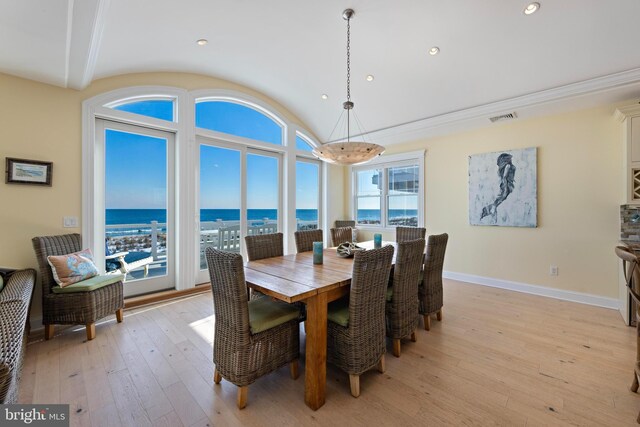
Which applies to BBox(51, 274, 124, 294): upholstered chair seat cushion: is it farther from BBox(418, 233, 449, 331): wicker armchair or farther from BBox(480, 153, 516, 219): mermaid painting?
BBox(480, 153, 516, 219): mermaid painting

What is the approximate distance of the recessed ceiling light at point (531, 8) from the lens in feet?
8.50

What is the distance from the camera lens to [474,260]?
4.56 m

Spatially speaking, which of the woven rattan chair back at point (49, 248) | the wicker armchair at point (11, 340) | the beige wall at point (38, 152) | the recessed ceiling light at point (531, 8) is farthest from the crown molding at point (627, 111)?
the woven rattan chair back at point (49, 248)

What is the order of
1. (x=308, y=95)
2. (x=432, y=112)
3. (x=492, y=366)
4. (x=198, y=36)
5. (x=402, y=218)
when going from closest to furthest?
(x=492, y=366), (x=198, y=36), (x=432, y=112), (x=308, y=95), (x=402, y=218)

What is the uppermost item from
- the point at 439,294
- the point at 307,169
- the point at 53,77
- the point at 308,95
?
the point at 308,95

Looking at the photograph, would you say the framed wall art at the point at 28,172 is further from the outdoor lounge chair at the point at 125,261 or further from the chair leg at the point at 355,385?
the chair leg at the point at 355,385

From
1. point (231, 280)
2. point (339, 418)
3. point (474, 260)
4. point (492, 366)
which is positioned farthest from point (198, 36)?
point (474, 260)

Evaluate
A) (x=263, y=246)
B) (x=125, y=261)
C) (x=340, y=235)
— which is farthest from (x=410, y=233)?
(x=125, y=261)

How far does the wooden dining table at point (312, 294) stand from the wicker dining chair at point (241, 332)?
0.21m

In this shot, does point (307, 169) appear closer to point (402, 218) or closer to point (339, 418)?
point (402, 218)

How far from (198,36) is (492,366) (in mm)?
4584

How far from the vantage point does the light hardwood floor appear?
167 centimetres

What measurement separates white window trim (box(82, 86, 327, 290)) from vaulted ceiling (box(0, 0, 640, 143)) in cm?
28

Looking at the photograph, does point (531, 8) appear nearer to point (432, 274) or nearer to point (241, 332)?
point (432, 274)
